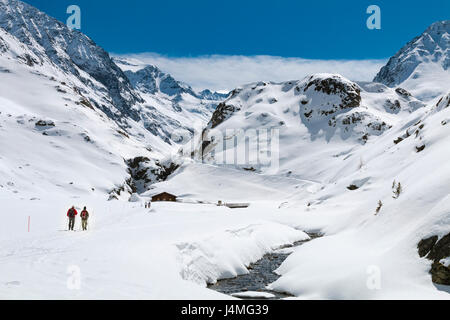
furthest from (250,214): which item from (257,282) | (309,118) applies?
(309,118)

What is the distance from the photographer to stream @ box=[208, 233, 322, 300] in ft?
49.5

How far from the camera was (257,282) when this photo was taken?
58.2 feet

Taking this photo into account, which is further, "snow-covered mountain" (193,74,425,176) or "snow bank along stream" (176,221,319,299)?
"snow-covered mountain" (193,74,425,176)

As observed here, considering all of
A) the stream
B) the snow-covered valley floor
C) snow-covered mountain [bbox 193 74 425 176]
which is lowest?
the stream

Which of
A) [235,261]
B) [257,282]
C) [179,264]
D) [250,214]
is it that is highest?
[250,214]

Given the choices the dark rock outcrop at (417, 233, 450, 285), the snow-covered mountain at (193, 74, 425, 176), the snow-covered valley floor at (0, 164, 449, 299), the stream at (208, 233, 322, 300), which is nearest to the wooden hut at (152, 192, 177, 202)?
the snow-covered mountain at (193, 74, 425, 176)

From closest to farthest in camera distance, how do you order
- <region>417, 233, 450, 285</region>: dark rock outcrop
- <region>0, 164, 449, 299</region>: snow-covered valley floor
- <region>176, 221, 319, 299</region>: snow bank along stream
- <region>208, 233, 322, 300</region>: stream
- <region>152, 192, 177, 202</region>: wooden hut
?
<region>0, 164, 449, 299</region>: snow-covered valley floor, <region>417, 233, 450, 285</region>: dark rock outcrop, <region>208, 233, 322, 300</region>: stream, <region>176, 221, 319, 299</region>: snow bank along stream, <region>152, 192, 177, 202</region>: wooden hut

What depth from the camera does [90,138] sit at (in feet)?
486

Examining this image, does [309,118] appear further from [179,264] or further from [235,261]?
[179,264]

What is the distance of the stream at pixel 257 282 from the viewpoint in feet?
49.5

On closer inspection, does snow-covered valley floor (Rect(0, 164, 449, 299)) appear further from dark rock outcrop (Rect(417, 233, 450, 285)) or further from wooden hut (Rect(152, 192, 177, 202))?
wooden hut (Rect(152, 192, 177, 202))

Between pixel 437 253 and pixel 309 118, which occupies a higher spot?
pixel 309 118
